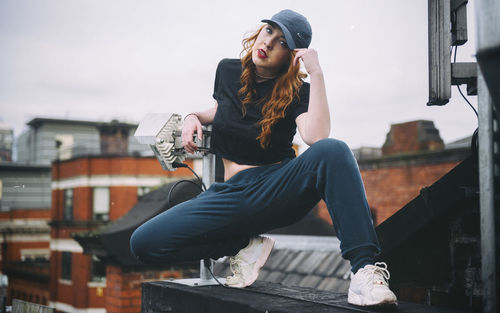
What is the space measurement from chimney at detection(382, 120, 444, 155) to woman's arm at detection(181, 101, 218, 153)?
12916 mm

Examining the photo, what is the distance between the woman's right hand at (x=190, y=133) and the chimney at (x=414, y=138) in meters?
13.0

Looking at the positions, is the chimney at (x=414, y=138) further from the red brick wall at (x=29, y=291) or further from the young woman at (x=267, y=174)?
the red brick wall at (x=29, y=291)

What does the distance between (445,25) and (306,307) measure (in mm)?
1207

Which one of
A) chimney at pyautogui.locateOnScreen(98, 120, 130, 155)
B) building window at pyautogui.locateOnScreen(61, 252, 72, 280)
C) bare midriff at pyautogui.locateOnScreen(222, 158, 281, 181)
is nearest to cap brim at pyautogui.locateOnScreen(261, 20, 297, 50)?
bare midriff at pyautogui.locateOnScreen(222, 158, 281, 181)

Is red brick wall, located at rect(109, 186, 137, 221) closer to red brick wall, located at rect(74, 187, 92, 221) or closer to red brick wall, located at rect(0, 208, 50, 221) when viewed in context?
red brick wall, located at rect(74, 187, 92, 221)

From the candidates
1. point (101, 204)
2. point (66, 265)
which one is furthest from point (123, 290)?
point (66, 265)

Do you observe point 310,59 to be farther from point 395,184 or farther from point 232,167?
point 395,184

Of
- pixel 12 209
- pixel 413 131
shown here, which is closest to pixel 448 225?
pixel 413 131

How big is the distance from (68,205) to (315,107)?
76.2 ft

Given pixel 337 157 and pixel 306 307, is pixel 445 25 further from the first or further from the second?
pixel 306 307

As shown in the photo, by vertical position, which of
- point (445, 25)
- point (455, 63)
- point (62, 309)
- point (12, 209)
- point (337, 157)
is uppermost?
point (445, 25)

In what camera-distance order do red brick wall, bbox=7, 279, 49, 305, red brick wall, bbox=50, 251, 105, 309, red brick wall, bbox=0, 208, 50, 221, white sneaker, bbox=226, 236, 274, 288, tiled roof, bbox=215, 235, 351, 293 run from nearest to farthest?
1. white sneaker, bbox=226, 236, 274, 288
2. tiled roof, bbox=215, 235, 351, 293
3. red brick wall, bbox=50, 251, 105, 309
4. red brick wall, bbox=7, 279, 49, 305
5. red brick wall, bbox=0, 208, 50, 221

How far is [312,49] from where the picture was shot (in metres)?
1.77

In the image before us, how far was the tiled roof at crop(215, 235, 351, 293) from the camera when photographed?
6195 mm
